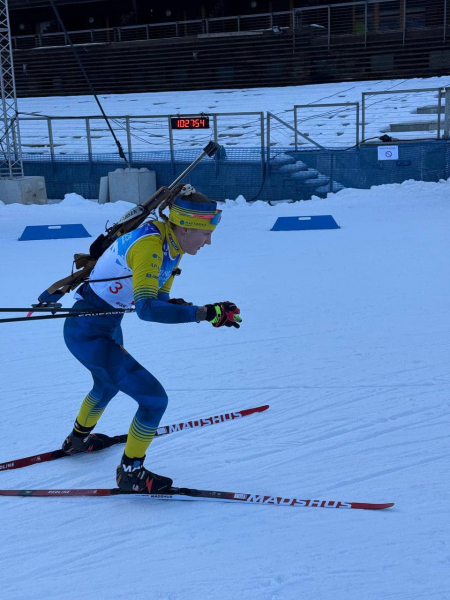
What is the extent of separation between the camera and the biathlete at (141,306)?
323cm

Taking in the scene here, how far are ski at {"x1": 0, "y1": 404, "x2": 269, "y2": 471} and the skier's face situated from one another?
4.33ft

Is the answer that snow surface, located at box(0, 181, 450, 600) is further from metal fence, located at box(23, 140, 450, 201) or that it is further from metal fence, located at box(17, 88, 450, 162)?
metal fence, located at box(17, 88, 450, 162)

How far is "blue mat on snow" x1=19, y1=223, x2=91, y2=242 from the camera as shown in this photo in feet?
38.9

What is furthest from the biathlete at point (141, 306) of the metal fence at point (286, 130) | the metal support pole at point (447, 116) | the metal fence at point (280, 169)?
the metal fence at point (286, 130)

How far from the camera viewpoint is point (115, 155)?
17.5 metres

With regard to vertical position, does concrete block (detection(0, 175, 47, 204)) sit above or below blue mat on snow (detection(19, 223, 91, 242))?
above

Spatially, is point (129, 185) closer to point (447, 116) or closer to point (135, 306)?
point (447, 116)

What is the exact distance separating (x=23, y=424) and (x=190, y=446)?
1.18 metres

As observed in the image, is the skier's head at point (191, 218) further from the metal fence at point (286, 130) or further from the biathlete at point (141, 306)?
the metal fence at point (286, 130)

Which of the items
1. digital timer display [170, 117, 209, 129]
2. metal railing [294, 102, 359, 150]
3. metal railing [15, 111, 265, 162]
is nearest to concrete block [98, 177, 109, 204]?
digital timer display [170, 117, 209, 129]

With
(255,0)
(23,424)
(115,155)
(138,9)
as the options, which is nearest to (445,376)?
(23,424)

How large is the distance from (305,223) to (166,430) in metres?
8.14

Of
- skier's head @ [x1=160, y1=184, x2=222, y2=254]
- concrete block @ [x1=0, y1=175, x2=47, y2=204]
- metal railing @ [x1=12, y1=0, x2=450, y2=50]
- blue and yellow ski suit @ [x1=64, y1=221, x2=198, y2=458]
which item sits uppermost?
metal railing @ [x1=12, y1=0, x2=450, y2=50]

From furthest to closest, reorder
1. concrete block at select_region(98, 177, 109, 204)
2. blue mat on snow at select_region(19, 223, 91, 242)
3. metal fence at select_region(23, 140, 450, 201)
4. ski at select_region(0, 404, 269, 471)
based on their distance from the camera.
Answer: concrete block at select_region(98, 177, 109, 204), metal fence at select_region(23, 140, 450, 201), blue mat on snow at select_region(19, 223, 91, 242), ski at select_region(0, 404, 269, 471)
